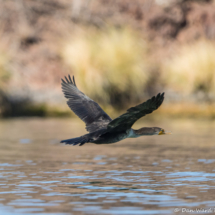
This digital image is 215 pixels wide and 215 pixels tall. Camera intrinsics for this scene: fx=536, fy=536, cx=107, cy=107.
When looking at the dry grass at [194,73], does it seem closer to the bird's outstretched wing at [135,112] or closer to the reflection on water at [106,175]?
the reflection on water at [106,175]

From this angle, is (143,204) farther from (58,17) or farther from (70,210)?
(58,17)

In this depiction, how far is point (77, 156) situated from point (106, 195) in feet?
14.9

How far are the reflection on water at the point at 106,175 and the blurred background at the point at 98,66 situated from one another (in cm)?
719

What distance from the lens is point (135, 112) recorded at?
7340mm

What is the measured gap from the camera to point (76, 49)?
23297mm

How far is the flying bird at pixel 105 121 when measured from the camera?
722 centimetres

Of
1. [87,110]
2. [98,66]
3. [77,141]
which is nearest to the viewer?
[77,141]

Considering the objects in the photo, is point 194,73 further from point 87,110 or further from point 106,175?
point 106,175

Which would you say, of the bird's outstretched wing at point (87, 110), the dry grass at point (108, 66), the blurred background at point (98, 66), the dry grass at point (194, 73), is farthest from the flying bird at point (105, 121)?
the dry grass at point (194, 73)

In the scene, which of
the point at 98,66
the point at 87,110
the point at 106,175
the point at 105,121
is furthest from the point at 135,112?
the point at 98,66

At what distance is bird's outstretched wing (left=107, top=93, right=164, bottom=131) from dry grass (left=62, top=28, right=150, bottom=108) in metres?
13.8

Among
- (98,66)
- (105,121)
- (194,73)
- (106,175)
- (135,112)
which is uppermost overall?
(98,66)

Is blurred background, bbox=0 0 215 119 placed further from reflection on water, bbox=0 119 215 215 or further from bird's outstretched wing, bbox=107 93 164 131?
bird's outstretched wing, bbox=107 93 164 131

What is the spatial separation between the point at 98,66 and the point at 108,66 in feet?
1.42
